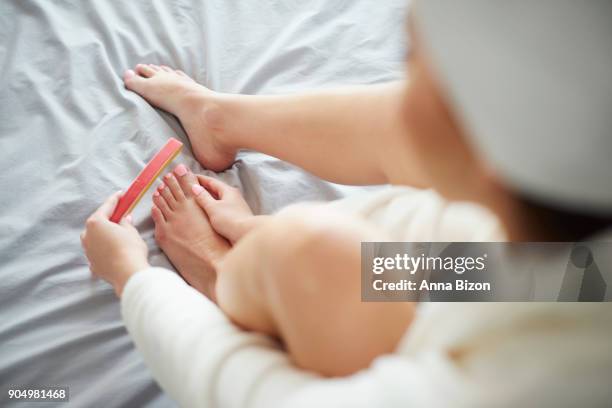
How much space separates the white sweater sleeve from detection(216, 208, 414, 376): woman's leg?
0.08ft

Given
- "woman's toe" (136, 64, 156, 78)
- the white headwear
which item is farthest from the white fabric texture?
"woman's toe" (136, 64, 156, 78)

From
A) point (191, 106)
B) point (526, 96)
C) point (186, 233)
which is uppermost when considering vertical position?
point (526, 96)

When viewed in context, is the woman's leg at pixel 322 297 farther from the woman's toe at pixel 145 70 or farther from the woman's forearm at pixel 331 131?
the woman's toe at pixel 145 70

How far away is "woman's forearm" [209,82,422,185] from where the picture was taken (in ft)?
2.27

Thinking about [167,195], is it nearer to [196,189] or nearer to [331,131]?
[196,189]

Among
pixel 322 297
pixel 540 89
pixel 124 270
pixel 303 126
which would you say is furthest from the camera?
pixel 303 126

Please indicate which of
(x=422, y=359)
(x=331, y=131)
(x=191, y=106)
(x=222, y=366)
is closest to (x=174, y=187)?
(x=191, y=106)

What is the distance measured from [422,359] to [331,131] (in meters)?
0.41

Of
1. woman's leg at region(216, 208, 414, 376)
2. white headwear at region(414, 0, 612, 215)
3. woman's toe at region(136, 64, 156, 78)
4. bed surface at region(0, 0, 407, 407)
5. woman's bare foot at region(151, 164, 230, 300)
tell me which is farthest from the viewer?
woman's toe at region(136, 64, 156, 78)

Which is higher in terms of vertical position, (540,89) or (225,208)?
(540,89)

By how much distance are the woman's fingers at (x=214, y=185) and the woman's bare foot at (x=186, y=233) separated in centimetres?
1

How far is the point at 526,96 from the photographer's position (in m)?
0.33

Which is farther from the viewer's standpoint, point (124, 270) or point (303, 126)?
point (303, 126)

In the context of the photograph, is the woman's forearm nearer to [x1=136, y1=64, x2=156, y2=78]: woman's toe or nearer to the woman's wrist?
[x1=136, y1=64, x2=156, y2=78]: woman's toe
